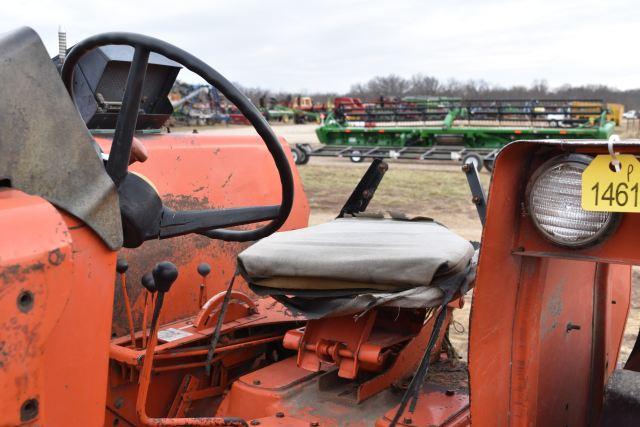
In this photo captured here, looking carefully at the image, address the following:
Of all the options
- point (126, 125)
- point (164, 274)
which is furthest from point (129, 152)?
point (164, 274)

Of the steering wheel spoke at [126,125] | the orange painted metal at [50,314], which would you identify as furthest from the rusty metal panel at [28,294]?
the steering wheel spoke at [126,125]

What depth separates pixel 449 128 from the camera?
16828 mm

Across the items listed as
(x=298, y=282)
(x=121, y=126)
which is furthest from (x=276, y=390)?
(x=121, y=126)

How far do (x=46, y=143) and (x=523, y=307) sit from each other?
1104mm

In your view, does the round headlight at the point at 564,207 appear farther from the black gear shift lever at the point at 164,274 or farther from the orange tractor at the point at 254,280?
the black gear shift lever at the point at 164,274

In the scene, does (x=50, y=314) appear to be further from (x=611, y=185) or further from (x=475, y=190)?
(x=475, y=190)

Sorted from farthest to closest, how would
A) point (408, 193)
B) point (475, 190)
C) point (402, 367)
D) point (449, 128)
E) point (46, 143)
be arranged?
point (449, 128) < point (408, 193) < point (402, 367) < point (475, 190) < point (46, 143)

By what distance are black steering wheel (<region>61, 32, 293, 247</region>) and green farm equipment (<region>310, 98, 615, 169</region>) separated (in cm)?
1352

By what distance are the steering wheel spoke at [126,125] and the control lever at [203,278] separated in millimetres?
1133

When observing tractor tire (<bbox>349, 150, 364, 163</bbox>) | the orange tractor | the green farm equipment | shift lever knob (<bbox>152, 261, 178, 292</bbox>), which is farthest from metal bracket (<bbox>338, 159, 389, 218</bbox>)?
tractor tire (<bbox>349, 150, 364, 163</bbox>)

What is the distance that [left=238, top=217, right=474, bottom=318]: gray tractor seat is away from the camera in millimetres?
2094

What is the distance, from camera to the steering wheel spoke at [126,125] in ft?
4.72

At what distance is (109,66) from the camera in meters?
2.50

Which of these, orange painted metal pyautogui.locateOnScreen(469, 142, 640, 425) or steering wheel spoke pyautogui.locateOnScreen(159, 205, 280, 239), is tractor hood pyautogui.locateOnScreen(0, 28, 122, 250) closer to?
steering wheel spoke pyautogui.locateOnScreen(159, 205, 280, 239)
